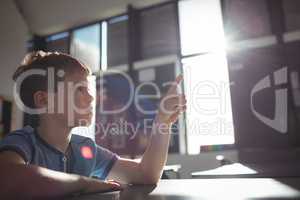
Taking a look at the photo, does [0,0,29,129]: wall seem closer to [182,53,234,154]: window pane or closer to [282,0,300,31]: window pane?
[182,53,234,154]: window pane

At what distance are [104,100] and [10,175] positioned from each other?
3.38m

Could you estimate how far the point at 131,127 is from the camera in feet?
12.3

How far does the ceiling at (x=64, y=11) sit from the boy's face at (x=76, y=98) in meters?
3.27

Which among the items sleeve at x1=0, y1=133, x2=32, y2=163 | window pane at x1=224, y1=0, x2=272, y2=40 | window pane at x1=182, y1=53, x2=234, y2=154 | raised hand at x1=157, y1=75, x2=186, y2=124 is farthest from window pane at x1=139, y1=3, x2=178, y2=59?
sleeve at x1=0, y1=133, x2=32, y2=163

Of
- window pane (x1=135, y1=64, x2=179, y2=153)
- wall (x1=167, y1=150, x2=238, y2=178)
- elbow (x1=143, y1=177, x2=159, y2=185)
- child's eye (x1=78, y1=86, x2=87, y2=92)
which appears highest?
window pane (x1=135, y1=64, x2=179, y2=153)

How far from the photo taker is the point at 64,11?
175 inches

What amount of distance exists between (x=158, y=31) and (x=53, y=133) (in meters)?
3.20

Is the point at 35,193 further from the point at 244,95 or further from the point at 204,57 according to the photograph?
the point at 204,57

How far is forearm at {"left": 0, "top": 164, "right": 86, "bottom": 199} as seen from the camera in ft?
1.89

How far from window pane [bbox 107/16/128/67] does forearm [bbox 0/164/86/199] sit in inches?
135

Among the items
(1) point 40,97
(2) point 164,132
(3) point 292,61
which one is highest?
(3) point 292,61

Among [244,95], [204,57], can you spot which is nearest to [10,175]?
[244,95]

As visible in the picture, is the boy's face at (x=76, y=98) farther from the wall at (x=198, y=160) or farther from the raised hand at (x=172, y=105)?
the wall at (x=198, y=160)

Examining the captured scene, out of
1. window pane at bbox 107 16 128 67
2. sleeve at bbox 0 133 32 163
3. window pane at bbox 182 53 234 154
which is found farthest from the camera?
window pane at bbox 107 16 128 67
